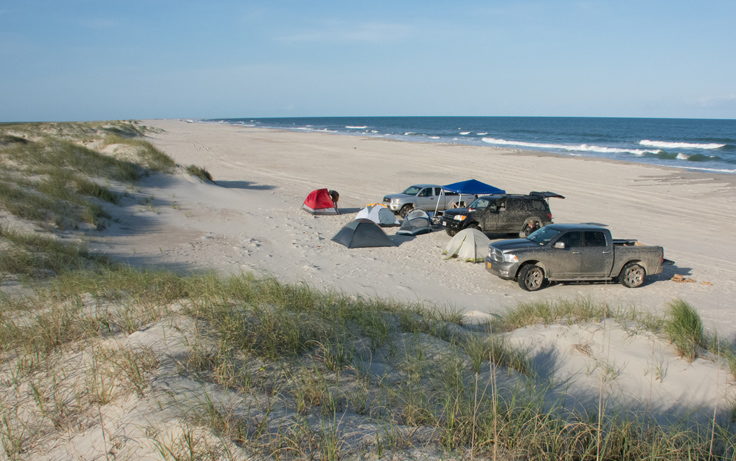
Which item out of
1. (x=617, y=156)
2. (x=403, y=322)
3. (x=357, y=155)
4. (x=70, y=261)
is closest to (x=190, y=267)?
(x=70, y=261)

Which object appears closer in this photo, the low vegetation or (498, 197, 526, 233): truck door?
the low vegetation

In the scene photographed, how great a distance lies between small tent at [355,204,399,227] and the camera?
1900cm

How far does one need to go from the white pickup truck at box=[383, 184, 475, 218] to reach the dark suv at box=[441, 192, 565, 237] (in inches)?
129

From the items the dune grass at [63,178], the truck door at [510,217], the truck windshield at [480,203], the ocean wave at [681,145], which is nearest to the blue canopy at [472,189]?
the truck windshield at [480,203]

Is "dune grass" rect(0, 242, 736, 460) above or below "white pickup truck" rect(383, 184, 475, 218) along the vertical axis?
above

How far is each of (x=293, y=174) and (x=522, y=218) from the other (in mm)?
19661

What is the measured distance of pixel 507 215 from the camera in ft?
57.0

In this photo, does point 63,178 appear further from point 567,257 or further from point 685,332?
point 685,332

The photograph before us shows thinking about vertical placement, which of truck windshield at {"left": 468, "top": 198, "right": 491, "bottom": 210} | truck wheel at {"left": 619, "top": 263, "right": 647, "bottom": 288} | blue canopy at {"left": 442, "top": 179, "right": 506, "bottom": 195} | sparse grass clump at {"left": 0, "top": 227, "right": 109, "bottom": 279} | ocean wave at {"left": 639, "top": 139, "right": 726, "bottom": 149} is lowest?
truck wheel at {"left": 619, "top": 263, "right": 647, "bottom": 288}

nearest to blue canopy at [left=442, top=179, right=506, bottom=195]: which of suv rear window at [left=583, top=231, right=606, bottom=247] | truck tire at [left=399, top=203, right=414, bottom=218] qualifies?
truck tire at [left=399, top=203, right=414, bottom=218]

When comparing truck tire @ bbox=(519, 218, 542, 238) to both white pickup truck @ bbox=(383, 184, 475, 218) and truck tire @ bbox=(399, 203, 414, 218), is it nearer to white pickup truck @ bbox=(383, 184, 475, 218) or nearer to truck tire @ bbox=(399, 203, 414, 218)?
white pickup truck @ bbox=(383, 184, 475, 218)

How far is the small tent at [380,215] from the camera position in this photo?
1900cm

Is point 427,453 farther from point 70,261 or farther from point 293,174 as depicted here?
point 293,174

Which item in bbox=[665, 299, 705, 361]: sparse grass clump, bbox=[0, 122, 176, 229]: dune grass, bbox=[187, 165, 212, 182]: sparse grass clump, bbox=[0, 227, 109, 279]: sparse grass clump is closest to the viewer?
bbox=[665, 299, 705, 361]: sparse grass clump
